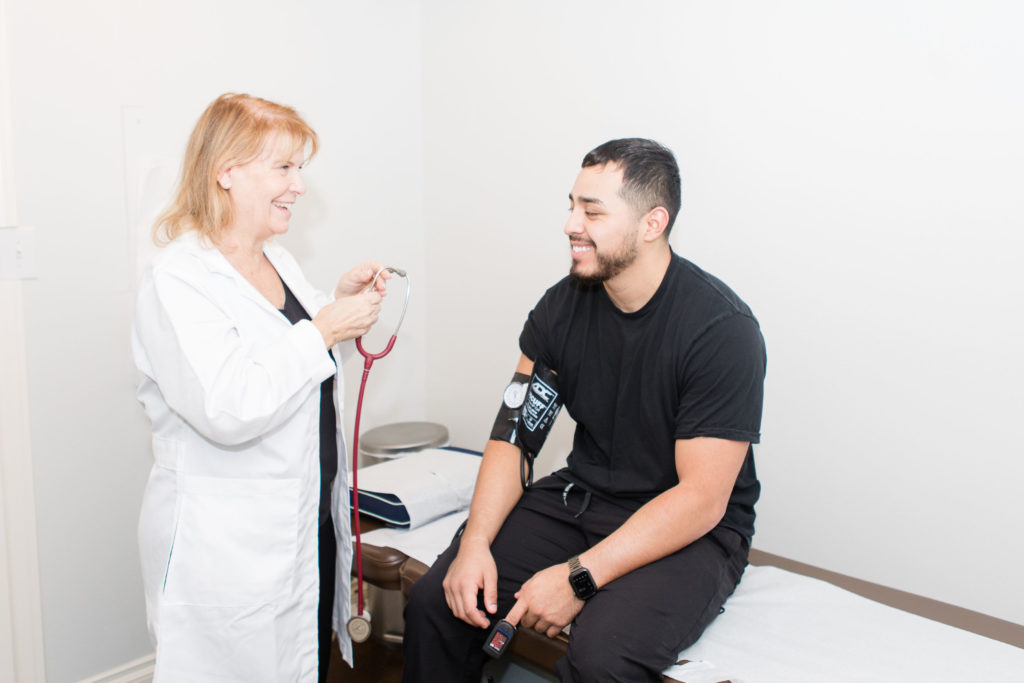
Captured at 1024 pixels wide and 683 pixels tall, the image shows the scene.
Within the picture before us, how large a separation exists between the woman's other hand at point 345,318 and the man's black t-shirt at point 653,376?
0.43m

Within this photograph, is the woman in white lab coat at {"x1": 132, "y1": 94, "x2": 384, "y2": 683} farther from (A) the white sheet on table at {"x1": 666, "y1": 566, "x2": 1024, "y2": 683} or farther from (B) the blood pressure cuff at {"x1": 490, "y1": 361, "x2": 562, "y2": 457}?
(A) the white sheet on table at {"x1": 666, "y1": 566, "x2": 1024, "y2": 683}

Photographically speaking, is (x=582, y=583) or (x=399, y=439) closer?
(x=582, y=583)

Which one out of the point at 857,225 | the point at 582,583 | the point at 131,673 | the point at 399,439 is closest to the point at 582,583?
the point at 582,583

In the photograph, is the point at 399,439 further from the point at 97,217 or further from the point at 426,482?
the point at 97,217

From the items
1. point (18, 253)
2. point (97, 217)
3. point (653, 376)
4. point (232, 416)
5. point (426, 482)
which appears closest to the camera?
point (232, 416)

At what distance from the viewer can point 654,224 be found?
157 cm

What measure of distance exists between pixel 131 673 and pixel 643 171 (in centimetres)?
195

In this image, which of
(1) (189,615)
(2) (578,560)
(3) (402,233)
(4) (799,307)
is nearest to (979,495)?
(4) (799,307)

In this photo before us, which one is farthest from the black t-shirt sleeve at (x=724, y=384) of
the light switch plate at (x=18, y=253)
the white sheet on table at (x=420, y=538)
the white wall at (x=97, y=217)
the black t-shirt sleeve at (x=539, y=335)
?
the light switch plate at (x=18, y=253)

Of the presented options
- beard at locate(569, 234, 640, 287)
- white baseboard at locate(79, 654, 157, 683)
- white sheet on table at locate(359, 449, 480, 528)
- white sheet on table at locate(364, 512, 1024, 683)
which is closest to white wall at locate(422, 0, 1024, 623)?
white sheet on table at locate(364, 512, 1024, 683)

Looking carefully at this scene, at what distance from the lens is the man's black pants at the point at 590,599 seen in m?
1.28

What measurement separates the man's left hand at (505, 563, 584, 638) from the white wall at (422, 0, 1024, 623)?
0.87m

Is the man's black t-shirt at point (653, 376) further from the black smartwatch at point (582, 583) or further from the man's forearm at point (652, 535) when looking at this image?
the black smartwatch at point (582, 583)

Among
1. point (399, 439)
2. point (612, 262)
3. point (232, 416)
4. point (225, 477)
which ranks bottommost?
point (399, 439)
